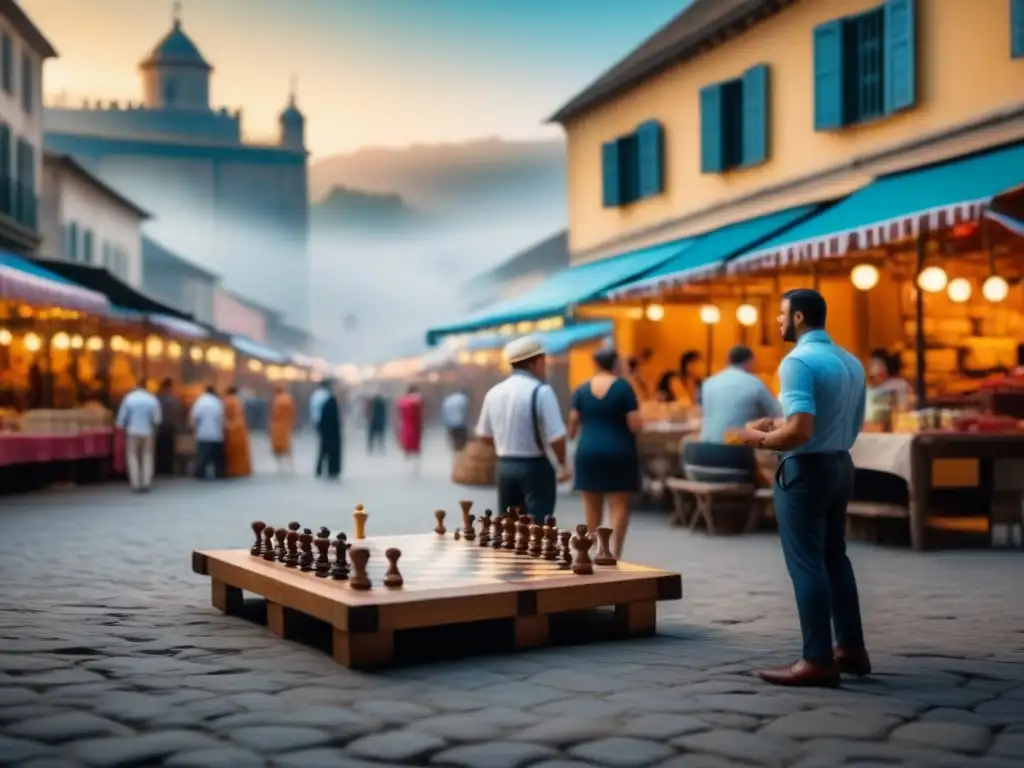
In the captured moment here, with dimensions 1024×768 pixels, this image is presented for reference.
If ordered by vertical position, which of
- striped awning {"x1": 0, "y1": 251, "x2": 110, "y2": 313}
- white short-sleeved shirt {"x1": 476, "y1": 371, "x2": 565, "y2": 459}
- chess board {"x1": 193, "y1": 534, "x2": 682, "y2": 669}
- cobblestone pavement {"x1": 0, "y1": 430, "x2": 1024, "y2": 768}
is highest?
striped awning {"x1": 0, "y1": 251, "x2": 110, "y2": 313}

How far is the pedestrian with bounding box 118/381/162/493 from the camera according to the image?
19766 mm

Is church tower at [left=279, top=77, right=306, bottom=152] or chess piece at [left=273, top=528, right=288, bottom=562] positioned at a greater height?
church tower at [left=279, top=77, right=306, bottom=152]

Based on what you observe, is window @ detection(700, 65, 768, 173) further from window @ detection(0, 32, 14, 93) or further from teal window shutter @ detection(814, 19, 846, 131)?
window @ detection(0, 32, 14, 93)

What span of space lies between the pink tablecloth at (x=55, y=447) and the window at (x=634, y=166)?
1041 centimetres

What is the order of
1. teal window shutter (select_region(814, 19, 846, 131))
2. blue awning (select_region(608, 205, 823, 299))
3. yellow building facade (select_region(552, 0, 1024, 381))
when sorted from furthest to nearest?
teal window shutter (select_region(814, 19, 846, 131))
blue awning (select_region(608, 205, 823, 299))
yellow building facade (select_region(552, 0, 1024, 381))

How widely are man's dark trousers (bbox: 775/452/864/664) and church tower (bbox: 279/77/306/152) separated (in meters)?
91.2

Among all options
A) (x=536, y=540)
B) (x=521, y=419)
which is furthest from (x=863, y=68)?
(x=536, y=540)

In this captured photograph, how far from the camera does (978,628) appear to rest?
756cm

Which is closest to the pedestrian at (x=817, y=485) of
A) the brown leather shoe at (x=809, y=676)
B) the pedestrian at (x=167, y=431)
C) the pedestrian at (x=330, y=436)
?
the brown leather shoe at (x=809, y=676)

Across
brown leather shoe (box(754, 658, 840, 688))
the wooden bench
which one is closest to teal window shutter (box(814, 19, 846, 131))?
the wooden bench

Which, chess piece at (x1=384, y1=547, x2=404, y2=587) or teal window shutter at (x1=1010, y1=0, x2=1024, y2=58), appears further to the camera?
teal window shutter at (x1=1010, y1=0, x2=1024, y2=58)

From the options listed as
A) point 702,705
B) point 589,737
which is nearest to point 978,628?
point 702,705

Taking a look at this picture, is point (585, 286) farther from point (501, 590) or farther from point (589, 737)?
point (589, 737)

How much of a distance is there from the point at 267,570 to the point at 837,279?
545 inches
